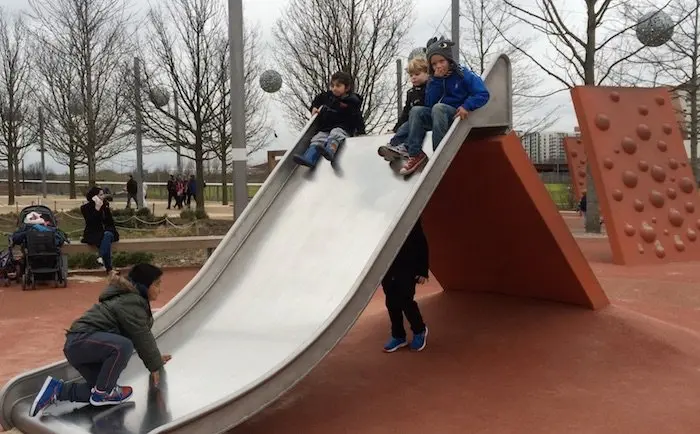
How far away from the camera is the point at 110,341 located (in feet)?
14.1

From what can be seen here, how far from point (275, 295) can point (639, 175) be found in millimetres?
8577

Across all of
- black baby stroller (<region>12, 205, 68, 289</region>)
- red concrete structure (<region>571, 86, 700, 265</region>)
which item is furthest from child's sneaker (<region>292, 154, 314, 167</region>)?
red concrete structure (<region>571, 86, 700, 265</region>)

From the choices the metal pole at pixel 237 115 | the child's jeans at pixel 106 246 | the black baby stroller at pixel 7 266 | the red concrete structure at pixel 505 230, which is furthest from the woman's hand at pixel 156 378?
the black baby stroller at pixel 7 266

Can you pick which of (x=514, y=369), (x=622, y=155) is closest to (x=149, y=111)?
(x=622, y=155)

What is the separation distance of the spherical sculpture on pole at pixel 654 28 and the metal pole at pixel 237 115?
11.6m

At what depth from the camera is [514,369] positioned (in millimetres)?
5414

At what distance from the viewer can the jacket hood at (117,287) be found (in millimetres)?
4352

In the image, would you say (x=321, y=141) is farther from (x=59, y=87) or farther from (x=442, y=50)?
(x=59, y=87)

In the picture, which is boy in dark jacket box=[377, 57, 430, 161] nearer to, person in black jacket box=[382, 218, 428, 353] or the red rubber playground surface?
person in black jacket box=[382, 218, 428, 353]

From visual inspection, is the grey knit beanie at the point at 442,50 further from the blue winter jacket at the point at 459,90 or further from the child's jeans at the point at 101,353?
the child's jeans at the point at 101,353

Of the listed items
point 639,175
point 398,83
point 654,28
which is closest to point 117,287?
point 639,175

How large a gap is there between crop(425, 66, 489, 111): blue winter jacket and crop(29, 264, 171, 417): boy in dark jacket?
257 cm

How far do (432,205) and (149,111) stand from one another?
17968 millimetres

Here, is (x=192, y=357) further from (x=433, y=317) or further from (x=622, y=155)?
(x=622, y=155)
